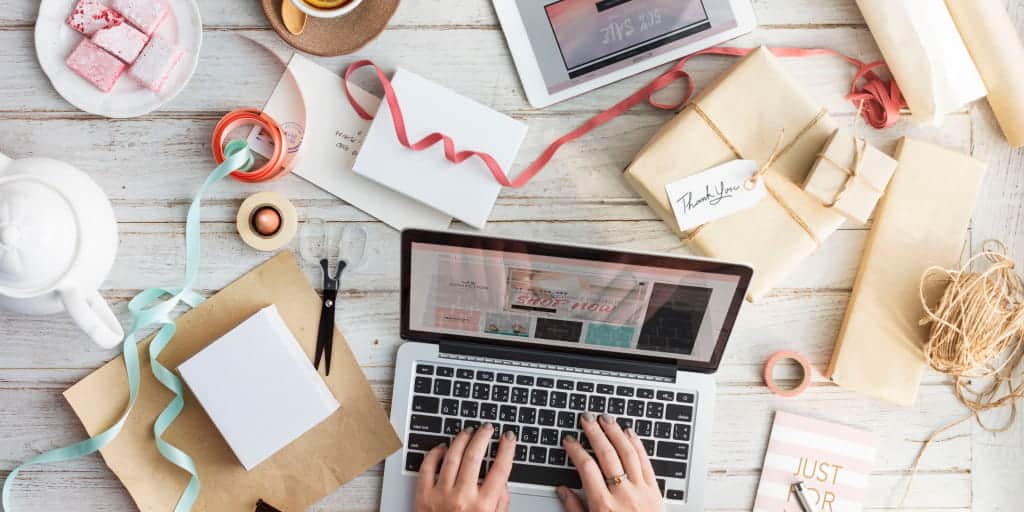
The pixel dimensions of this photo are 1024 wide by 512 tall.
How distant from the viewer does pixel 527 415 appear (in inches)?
33.2

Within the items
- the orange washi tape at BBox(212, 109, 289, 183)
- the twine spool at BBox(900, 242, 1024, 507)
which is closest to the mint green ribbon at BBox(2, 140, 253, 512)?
the orange washi tape at BBox(212, 109, 289, 183)

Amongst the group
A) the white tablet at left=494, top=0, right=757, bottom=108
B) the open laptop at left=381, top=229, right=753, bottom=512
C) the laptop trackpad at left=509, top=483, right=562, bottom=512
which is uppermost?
the white tablet at left=494, top=0, right=757, bottom=108

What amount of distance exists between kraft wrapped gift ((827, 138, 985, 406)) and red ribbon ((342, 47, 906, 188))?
0.17 feet

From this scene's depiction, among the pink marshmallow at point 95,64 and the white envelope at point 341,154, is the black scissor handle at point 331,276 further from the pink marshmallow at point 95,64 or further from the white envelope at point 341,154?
the pink marshmallow at point 95,64

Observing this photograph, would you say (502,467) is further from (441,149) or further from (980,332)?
(980,332)

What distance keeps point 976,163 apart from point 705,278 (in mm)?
394

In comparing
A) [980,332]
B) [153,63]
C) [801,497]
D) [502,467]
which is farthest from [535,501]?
[153,63]

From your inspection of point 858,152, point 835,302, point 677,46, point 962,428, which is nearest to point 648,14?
point 677,46

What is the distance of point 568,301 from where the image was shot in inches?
30.4

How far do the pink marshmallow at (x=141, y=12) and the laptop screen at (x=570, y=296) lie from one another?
408 millimetres

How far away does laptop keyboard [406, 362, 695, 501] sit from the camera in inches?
33.0

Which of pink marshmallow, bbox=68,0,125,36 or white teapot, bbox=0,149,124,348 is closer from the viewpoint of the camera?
white teapot, bbox=0,149,124,348

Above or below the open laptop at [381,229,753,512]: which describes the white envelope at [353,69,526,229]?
above

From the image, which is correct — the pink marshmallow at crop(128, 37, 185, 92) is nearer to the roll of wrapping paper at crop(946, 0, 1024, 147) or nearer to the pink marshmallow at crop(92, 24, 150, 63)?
the pink marshmallow at crop(92, 24, 150, 63)
